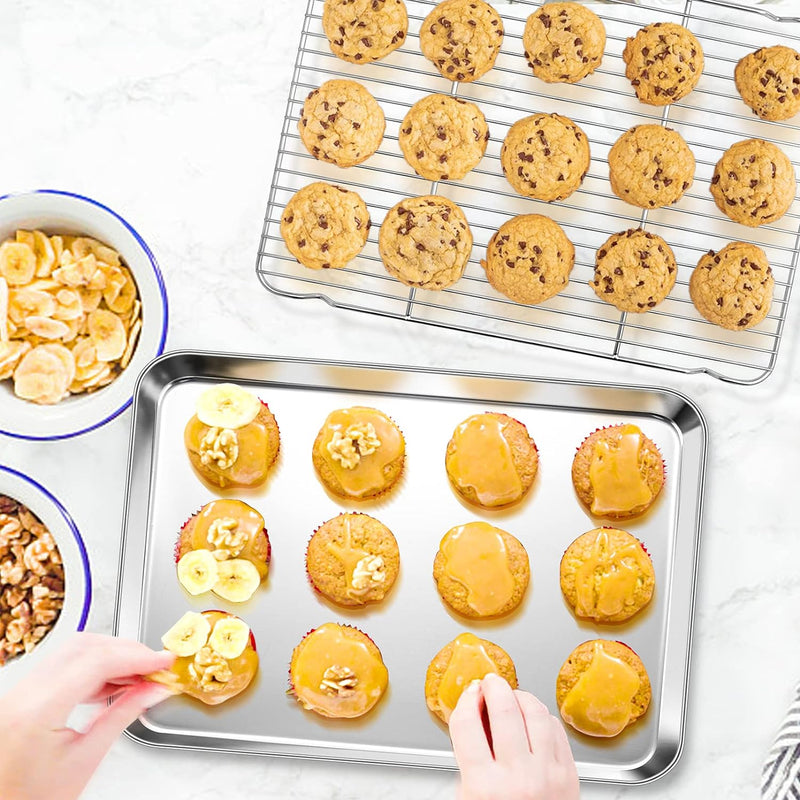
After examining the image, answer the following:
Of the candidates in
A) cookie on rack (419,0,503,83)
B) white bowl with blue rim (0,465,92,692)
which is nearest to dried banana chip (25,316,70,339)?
white bowl with blue rim (0,465,92,692)

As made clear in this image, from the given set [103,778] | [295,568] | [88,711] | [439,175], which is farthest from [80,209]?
[103,778]

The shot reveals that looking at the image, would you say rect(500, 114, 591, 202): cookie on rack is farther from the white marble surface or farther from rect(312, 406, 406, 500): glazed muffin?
rect(312, 406, 406, 500): glazed muffin

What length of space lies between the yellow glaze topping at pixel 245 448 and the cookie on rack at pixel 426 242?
57 cm

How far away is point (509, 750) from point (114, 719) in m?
0.85

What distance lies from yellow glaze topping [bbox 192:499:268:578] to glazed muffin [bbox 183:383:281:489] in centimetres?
8

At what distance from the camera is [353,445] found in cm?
238

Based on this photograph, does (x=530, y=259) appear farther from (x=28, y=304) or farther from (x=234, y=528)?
(x=28, y=304)

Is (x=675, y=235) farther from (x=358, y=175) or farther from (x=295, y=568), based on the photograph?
(x=295, y=568)

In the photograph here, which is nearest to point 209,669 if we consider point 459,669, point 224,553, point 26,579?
point 224,553

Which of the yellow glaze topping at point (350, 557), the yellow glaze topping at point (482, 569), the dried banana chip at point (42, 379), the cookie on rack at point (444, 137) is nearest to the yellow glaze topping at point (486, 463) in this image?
the yellow glaze topping at point (482, 569)

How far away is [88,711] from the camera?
7.95ft

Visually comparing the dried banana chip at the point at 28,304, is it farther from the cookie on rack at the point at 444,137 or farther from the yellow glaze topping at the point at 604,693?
the yellow glaze topping at the point at 604,693

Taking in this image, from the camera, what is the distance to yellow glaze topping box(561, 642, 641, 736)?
231 cm

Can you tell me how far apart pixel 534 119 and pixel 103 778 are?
83.9 inches
